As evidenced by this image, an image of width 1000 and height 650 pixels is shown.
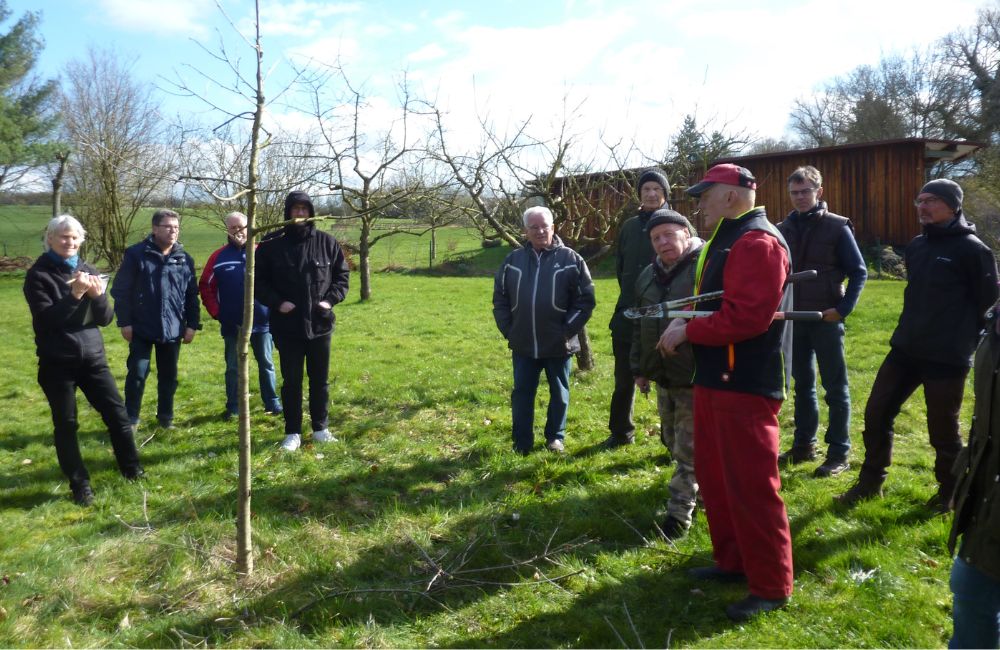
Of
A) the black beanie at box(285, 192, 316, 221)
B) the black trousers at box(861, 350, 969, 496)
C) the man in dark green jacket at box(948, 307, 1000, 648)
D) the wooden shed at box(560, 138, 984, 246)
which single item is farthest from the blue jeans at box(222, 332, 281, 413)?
the wooden shed at box(560, 138, 984, 246)

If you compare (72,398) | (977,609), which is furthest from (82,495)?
(977,609)

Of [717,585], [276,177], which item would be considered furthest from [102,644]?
[276,177]

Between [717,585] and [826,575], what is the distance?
0.61 meters

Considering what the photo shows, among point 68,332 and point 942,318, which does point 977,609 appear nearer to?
point 942,318

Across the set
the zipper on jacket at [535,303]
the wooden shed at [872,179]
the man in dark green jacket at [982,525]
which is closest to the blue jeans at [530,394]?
the zipper on jacket at [535,303]

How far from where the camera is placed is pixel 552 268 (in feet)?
19.4

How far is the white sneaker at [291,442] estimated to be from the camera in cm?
611

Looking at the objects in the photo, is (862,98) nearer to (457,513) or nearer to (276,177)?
(276,177)

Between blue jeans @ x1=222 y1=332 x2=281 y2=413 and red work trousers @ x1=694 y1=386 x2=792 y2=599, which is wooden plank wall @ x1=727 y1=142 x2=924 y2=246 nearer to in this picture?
blue jeans @ x1=222 y1=332 x2=281 y2=413

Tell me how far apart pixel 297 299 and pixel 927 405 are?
472cm

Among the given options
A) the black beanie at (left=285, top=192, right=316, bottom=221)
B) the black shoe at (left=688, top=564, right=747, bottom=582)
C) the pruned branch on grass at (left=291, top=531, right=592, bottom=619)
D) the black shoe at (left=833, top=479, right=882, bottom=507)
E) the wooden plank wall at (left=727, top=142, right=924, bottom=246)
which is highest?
the wooden plank wall at (left=727, top=142, right=924, bottom=246)

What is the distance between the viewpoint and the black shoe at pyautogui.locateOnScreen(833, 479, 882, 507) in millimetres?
4715

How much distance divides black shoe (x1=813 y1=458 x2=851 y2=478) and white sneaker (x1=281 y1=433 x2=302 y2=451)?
13.7ft

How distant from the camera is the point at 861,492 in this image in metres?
4.73
